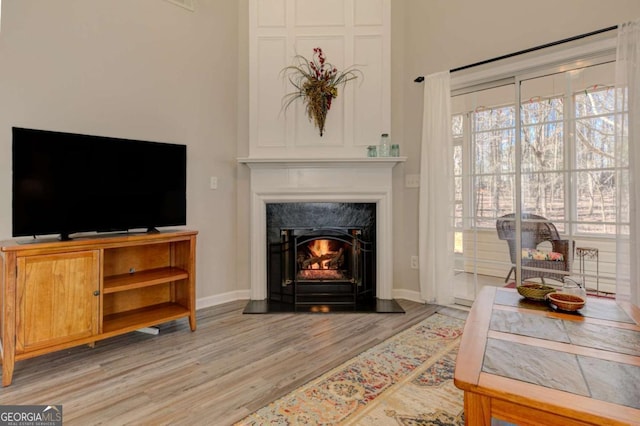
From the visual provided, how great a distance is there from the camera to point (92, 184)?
2273 millimetres

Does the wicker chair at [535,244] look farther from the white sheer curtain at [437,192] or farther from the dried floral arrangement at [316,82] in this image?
the dried floral arrangement at [316,82]

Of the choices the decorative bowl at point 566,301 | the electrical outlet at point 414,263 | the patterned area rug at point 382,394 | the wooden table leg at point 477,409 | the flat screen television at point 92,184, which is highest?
the flat screen television at point 92,184

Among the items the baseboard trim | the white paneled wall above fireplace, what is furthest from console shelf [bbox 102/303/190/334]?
the white paneled wall above fireplace

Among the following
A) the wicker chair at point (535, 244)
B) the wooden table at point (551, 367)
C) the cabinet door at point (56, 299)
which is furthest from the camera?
the wicker chair at point (535, 244)

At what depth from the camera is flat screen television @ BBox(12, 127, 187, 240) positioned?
6.61 feet

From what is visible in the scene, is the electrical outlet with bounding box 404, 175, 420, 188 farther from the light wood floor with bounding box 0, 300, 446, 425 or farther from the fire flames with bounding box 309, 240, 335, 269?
the light wood floor with bounding box 0, 300, 446, 425

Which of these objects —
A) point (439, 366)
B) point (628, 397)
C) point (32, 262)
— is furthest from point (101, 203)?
point (628, 397)

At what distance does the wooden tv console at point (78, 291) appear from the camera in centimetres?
185

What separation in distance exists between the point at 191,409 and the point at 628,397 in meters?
1.73

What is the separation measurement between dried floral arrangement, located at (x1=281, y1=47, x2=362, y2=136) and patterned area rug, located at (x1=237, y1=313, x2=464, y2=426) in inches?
87.8

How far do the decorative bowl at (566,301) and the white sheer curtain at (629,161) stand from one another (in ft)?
3.47

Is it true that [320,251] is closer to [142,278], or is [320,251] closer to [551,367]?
[142,278]

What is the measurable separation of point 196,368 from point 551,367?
187 centimetres

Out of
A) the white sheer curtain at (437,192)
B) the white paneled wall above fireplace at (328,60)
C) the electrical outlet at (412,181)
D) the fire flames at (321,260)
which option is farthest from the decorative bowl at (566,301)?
the white paneled wall above fireplace at (328,60)
